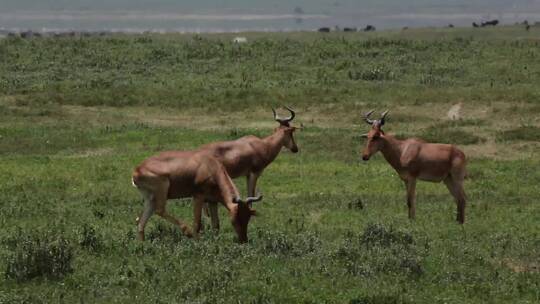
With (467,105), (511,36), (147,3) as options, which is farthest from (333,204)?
(147,3)

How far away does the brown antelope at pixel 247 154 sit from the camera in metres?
18.2

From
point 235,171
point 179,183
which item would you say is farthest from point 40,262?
point 235,171

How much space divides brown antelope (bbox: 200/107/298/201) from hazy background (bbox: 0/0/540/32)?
80177mm

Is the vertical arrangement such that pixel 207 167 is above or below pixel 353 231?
above

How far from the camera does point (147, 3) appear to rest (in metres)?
189

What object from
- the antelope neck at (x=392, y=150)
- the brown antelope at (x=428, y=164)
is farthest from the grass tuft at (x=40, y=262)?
the antelope neck at (x=392, y=150)

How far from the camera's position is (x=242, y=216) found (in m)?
15.2

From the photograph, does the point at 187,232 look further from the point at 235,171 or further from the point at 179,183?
the point at 235,171

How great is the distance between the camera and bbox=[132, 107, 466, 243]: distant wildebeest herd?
51.7 feet

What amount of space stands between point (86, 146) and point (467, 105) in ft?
41.1

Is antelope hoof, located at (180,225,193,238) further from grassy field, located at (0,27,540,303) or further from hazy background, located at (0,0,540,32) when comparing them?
hazy background, located at (0,0,540,32)

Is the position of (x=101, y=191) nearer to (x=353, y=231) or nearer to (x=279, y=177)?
(x=279, y=177)

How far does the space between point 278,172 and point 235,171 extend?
5280 millimetres

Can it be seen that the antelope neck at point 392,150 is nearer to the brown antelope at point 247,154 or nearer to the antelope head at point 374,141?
the antelope head at point 374,141
